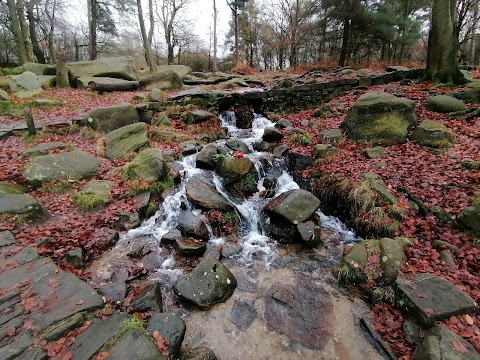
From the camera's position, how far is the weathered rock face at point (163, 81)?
44.0 ft

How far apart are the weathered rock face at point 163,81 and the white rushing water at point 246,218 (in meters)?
7.31

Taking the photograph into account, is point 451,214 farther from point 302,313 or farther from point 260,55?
point 260,55

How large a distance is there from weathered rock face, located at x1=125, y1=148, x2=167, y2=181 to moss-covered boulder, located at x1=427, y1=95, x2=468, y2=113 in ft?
27.3

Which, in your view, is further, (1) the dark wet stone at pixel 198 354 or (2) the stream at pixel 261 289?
(2) the stream at pixel 261 289

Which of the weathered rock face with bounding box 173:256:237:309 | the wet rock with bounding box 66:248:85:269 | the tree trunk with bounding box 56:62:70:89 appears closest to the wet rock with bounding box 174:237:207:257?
the weathered rock face with bounding box 173:256:237:309

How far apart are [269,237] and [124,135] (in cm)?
541

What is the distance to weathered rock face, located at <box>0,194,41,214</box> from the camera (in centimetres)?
471

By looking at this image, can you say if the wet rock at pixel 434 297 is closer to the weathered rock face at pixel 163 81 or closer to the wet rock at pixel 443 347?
the wet rock at pixel 443 347

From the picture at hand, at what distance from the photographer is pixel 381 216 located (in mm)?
5008

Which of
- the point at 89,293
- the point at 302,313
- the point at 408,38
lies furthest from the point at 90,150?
the point at 408,38

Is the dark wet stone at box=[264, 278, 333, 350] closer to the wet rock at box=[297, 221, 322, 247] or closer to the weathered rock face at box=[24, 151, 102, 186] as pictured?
the wet rock at box=[297, 221, 322, 247]

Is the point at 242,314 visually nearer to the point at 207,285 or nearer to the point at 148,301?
the point at 207,285

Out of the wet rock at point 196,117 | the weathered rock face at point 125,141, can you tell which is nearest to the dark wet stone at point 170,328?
the weathered rock face at point 125,141

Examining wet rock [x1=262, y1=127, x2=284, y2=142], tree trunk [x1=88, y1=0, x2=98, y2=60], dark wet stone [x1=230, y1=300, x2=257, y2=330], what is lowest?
dark wet stone [x1=230, y1=300, x2=257, y2=330]
